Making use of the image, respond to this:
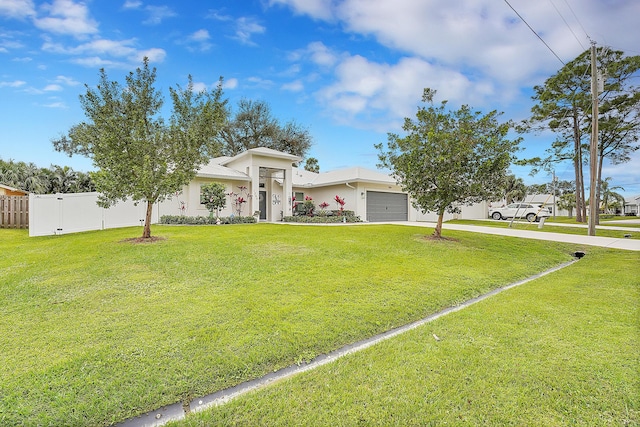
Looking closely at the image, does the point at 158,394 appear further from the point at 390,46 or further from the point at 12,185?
the point at 12,185

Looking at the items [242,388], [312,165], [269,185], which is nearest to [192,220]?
[269,185]

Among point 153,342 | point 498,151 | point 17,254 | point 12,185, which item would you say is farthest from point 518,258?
point 12,185

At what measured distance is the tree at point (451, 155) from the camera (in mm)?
9609

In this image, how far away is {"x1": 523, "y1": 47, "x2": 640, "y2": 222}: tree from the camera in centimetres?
2088

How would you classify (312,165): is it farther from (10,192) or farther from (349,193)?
(10,192)

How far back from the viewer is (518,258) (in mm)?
8859

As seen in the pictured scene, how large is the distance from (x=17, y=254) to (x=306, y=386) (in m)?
9.60

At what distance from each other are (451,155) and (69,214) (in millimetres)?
14743

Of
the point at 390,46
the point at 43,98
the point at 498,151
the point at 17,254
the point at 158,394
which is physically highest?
the point at 390,46

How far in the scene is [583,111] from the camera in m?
21.8

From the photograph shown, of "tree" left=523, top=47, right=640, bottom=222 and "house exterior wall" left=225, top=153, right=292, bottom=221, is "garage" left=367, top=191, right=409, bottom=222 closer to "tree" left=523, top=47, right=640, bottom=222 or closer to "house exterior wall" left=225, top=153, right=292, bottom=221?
"house exterior wall" left=225, top=153, right=292, bottom=221

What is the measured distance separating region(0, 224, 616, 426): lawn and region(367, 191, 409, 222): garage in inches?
456

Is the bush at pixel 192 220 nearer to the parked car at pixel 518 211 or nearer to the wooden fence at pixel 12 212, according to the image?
the wooden fence at pixel 12 212

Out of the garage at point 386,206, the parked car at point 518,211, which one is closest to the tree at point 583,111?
the parked car at point 518,211
